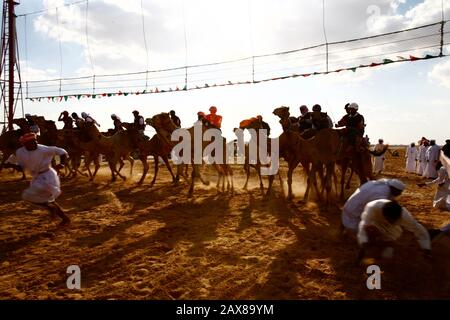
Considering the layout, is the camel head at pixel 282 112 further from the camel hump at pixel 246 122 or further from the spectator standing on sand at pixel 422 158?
the spectator standing on sand at pixel 422 158

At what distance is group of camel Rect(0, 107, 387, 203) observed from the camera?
10.2 meters

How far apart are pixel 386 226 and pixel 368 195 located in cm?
65

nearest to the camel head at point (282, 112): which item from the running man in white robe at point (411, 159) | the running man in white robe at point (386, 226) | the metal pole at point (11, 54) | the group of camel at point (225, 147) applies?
the group of camel at point (225, 147)

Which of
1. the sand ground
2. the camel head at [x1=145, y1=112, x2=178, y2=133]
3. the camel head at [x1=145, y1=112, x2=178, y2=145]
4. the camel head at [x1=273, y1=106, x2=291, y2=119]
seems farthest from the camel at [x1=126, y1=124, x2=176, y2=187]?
the camel head at [x1=273, y1=106, x2=291, y2=119]

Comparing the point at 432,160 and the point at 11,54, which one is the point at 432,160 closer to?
the point at 432,160

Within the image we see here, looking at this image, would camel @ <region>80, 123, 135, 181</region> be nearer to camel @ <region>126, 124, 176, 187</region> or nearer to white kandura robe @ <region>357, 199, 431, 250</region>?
camel @ <region>126, 124, 176, 187</region>

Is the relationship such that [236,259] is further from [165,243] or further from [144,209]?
[144,209]

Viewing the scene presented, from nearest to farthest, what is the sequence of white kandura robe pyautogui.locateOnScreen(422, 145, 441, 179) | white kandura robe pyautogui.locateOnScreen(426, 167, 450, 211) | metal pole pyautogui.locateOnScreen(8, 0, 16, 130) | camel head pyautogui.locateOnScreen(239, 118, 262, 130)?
white kandura robe pyautogui.locateOnScreen(426, 167, 450, 211) → camel head pyautogui.locateOnScreen(239, 118, 262, 130) → white kandura robe pyautogui.locateOnScreen(422, 145, 441, 179) → metal pole pyautogui.locateOnScreen(8, 0, 16, 130)

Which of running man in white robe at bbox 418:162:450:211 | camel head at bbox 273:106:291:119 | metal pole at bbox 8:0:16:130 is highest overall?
metal pole at bbox 8:0:16:130

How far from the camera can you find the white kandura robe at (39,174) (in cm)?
741

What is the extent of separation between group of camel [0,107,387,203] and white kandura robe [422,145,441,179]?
7588mm

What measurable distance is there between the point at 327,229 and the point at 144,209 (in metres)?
4.96

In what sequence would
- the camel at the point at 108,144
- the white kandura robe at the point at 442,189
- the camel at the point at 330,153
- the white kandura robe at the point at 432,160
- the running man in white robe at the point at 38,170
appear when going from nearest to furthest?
the running man in white robe at the point at 38,170 < the white kandura robe at the point at 442,189 < the camel at the point at 330,153 < the camel at the point at 108,144 < the white kandura robe at the point at 432,160
